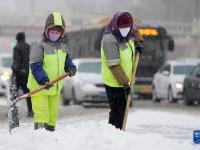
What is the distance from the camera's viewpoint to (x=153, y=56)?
30062 mm

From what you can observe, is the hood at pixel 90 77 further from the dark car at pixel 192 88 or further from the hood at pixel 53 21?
the hood at pixel 53 21

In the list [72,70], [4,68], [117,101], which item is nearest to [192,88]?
[4,68]

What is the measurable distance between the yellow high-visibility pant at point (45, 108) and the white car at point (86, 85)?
40.4 ft

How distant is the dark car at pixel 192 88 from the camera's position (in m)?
22.3

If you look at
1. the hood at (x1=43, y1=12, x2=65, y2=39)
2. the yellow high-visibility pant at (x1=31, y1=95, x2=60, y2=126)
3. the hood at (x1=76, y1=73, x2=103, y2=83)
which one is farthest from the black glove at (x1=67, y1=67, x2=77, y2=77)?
the hood at (x1=76, y1=73, x2=103, y2=83)

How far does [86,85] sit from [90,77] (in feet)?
1.36

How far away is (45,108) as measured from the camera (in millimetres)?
9711

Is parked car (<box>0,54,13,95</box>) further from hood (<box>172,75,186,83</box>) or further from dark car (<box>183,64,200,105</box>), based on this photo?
dark car (<box>183,64,200,105</box>)

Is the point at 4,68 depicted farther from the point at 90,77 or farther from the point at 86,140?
the point at 86,140

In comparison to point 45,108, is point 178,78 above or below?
below

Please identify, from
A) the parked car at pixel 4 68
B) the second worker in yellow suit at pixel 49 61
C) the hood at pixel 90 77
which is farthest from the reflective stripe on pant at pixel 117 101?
the parked car at pixel 4 68

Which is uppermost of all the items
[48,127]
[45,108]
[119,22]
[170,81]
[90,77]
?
[119,22]

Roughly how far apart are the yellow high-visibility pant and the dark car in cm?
1271

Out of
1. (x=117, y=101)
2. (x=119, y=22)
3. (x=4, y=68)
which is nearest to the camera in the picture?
(x=119, y=22)
